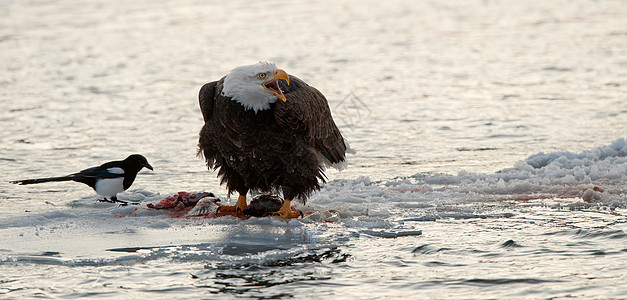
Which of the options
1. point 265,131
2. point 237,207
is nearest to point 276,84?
point 265,131

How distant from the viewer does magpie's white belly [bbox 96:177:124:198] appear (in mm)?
7707

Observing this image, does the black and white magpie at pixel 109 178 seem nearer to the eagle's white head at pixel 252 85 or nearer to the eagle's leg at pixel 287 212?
the eagle's leg at pixel 287 212

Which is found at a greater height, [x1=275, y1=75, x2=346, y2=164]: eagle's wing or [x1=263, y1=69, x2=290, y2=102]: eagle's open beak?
[x1=263, y1=69, x2=290, y2=102]: eagle's open beak

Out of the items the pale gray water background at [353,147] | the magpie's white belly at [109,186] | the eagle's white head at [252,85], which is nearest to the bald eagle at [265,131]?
the eagle's white head at [252,85]

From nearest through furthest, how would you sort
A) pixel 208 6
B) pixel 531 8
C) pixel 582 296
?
pixel 582 296 → pixel 531 8 → pixel 208 6

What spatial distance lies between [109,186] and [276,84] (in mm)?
1897

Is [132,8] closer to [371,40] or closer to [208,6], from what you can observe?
[208,6]

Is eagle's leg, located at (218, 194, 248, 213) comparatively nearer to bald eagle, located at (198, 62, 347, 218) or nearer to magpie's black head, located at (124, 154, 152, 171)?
bald eagle, located at (198, 62, 347, 218)

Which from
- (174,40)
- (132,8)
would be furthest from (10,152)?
(132,8)

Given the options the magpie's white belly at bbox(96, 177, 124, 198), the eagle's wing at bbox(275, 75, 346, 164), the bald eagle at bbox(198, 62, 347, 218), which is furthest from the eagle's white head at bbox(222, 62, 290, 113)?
the magpie's white belly at bbox(96, 177, 124, 198)

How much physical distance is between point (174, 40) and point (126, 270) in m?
13.7

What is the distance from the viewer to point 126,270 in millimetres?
5574

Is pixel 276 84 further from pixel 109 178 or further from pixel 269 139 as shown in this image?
pixel 109 178

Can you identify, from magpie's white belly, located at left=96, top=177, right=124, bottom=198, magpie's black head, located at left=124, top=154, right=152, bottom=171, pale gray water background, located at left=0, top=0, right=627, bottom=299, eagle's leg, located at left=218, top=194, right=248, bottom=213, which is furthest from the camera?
magpie's black head, located at left=124, top=154, right=152, bottom=171
